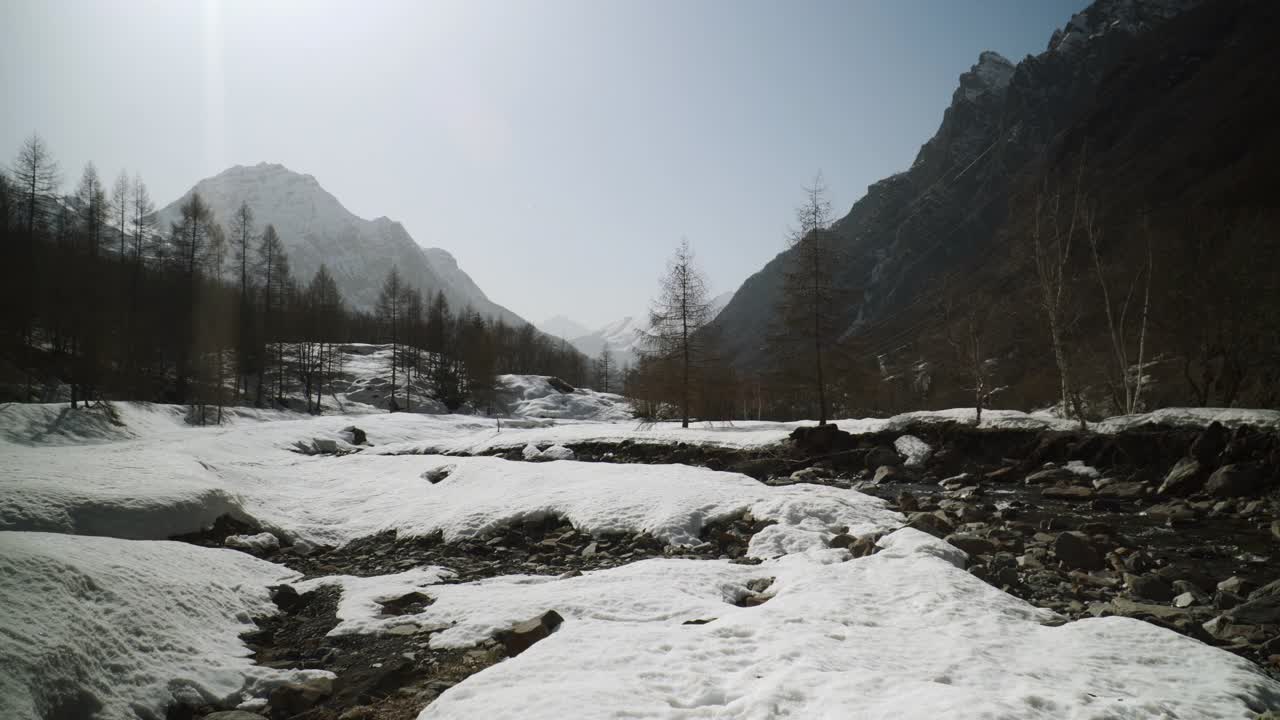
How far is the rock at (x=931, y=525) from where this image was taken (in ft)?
36.1

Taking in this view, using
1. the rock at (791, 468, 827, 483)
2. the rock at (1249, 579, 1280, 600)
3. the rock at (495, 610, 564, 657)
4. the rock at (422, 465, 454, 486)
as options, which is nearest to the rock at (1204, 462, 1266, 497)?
the rock at (1249, 579, 1280, 600)

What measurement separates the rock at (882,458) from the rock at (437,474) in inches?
701

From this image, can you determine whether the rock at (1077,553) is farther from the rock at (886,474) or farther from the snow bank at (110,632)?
the snow bank at (110,632)

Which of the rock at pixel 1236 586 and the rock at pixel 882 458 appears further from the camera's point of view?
the rock at pixel 882 458

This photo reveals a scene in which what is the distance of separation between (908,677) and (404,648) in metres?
5.75

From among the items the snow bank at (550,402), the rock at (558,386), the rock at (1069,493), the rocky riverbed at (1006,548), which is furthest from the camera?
the rock at (558,386)

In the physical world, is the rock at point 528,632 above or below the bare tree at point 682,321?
below

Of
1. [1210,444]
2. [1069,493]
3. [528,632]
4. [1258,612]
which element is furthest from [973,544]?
[1210,444]

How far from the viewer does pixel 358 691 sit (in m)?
5.33

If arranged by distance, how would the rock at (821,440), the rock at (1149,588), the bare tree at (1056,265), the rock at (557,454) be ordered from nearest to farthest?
the rock at (1149,588)
the bare tree at (1056,265)
the rock at (821,440)
the rock at (557,454)

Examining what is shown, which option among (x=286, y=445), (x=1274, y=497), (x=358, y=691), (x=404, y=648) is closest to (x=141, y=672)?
(x=358, y=691)

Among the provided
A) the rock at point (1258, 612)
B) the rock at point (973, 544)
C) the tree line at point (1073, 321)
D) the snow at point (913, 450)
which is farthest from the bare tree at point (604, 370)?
the rock at point (1258, 612)

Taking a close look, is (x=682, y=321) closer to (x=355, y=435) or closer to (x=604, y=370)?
(x=355, y=435)

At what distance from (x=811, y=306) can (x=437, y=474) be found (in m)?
20.8
